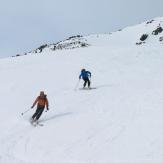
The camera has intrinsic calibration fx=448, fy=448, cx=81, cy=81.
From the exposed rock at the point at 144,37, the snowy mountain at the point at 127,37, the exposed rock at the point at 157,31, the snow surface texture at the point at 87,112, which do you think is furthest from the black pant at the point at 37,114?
the exposed rock at the point at 144,37

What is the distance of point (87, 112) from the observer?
947 inches

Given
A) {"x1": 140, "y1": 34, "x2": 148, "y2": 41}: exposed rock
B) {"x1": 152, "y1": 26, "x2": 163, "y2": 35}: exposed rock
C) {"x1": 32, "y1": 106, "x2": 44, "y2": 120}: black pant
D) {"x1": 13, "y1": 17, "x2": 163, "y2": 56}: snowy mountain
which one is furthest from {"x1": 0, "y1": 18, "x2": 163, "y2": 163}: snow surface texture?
{"x1": 140, "y1": 34, "x2": 148, "y2": 41}: exposed rock

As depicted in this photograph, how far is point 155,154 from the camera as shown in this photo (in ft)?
53.3

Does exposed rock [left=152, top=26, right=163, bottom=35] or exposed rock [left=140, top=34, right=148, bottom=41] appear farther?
exposed rock [left=140, top=34, right=148, bottom=41]

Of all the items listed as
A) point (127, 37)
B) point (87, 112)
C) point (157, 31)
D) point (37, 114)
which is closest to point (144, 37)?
point (157, 31)

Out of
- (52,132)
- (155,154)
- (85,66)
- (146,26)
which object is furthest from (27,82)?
(146,26)

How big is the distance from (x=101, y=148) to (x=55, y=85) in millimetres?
17843

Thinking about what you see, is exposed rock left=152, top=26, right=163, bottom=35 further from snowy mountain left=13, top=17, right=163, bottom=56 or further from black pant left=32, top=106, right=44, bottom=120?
black pant left=32, top=106, right=44, bottom=120

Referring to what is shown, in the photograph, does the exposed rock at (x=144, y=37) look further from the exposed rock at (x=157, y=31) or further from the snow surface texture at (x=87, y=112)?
the snow surface texture at (x=87, y=112)

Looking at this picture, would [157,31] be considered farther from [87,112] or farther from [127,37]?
[87,112]

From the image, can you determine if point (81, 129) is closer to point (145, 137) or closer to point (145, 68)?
point (145, 137)

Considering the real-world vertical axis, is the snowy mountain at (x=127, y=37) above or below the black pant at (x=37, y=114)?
above

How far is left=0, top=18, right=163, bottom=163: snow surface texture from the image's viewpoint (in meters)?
17.0

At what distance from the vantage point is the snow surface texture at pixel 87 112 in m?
17.0
